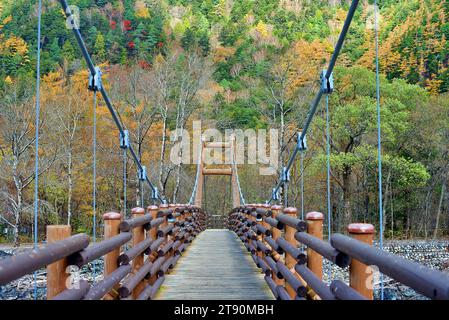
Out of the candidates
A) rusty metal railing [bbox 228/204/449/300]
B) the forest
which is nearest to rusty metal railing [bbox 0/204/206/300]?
rusty metal railing [bbox 228/204/449/300]

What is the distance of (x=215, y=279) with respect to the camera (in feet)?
16.3

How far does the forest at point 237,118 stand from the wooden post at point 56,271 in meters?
15.0

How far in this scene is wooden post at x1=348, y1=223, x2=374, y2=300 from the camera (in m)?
1.99

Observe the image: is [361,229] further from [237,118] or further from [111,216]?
[237,118]

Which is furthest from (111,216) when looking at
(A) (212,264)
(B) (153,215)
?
(A) (212,264)

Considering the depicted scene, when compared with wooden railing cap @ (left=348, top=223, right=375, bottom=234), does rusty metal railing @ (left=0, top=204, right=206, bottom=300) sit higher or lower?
lower

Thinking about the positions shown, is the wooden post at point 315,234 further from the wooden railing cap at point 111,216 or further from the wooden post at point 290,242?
the wooden railing cap at point 111,216

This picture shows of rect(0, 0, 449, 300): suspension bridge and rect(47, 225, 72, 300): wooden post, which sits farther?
rect(47, 225, 72, 300): wooden post

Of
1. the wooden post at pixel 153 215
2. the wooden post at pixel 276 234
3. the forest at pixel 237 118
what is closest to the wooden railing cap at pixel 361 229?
the wooden post at pixel 276 234

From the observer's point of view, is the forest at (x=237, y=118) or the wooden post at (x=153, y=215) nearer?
the wooden post at (x=153, y=215)

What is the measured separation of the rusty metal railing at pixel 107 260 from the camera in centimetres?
158

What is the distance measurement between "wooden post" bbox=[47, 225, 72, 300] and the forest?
1499 centimetres

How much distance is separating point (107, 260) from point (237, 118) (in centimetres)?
2449

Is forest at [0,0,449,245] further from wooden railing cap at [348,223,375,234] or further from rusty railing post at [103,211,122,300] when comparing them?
wooden railing cap at [348,223,375,234]
